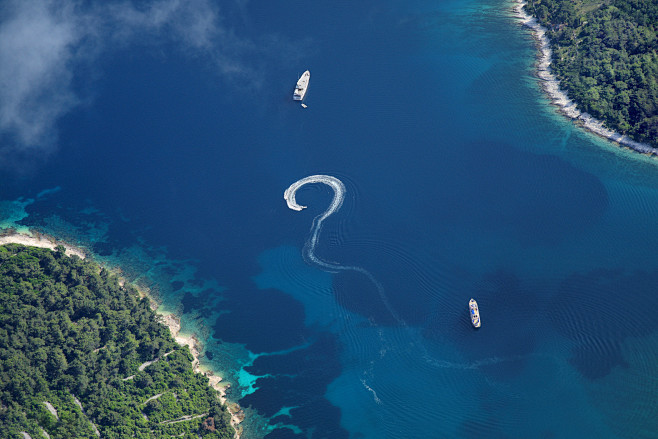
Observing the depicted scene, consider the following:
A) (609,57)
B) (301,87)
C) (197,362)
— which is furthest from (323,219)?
(609,57)

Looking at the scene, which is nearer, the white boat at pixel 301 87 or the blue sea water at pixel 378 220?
the blue sea water at pixel 378 220

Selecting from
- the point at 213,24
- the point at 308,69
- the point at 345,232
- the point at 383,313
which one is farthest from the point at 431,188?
the point at 213,24

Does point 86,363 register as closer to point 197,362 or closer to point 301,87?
point 197,362

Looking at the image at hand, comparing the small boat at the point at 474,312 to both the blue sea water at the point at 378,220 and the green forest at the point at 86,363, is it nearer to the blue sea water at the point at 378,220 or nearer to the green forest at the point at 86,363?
the blue sea water at the point at 378,220

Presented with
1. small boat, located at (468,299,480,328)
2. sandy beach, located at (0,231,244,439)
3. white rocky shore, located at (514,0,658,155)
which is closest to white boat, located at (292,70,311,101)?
white rocky shore, located at (514,0,658,155)

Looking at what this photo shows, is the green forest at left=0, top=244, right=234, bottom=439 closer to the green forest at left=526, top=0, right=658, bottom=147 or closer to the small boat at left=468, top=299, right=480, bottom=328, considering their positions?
the small boat at left=468, top=299, right=480, bottom=328

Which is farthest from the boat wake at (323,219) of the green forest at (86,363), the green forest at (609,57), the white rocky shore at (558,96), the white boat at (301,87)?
the green forest at (609,57)

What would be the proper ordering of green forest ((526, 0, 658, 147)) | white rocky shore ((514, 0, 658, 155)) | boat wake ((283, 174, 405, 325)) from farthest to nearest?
green forest ((526, 0, 658, 147)) → white rocky shore ((514, 0, 658, 155)) → boat wake ((283, 174, 405, 325))
